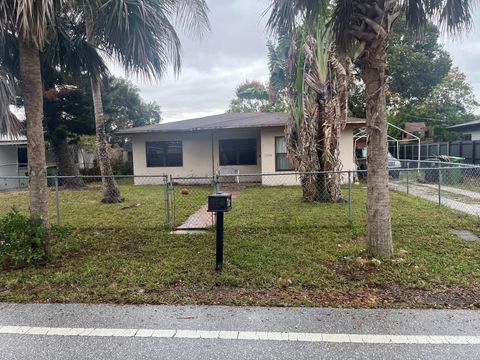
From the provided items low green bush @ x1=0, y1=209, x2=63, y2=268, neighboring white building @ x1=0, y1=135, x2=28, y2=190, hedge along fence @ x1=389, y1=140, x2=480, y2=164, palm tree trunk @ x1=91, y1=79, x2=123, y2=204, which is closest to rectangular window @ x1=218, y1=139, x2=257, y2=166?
palm tree trunk @ x1=91, y1=79, x2=123, y2=204

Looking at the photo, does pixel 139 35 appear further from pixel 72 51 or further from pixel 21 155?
pixel 21 155

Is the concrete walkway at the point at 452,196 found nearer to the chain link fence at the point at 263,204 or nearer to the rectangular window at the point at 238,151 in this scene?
the chain link fence at the point at 263,204

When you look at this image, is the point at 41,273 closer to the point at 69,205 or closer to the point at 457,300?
the point at 457,300

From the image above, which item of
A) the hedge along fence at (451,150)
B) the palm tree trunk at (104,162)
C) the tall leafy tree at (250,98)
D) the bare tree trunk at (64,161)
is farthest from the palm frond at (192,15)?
the tall leafy tree at (250,98)

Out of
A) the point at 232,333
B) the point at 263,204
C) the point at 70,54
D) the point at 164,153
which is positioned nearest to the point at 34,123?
the point at 70,54

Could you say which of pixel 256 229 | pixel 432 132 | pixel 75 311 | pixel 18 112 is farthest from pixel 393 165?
pixel 18 112

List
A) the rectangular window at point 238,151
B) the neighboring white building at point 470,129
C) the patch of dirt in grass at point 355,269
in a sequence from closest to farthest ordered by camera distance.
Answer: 1. the patch of dirt in grass at point 355,269
2. the rectangular window at point 238,151
3. the neighboring white building at point 470,129

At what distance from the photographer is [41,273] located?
4.86m

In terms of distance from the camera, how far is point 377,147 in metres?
5.01

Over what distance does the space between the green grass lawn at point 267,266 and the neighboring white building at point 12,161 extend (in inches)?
536

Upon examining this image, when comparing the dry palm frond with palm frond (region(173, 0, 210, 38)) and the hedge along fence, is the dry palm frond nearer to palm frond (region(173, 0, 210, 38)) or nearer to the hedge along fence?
palm frond (region(173, 0, 210, 38))

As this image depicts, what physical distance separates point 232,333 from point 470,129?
2245 centimetres

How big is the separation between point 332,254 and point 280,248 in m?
0.85

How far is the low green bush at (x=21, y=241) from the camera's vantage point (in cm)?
504
